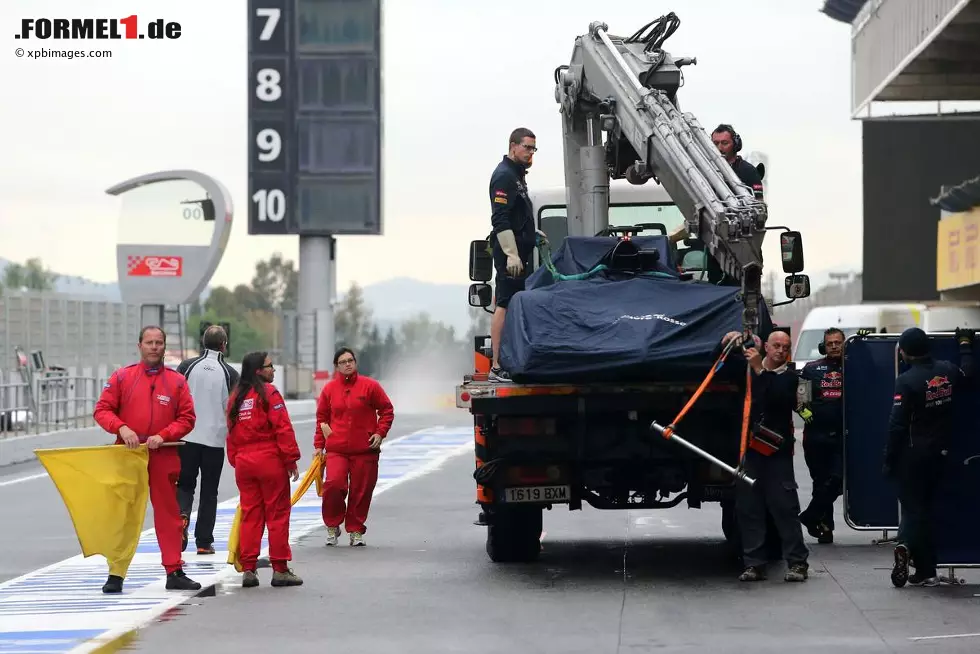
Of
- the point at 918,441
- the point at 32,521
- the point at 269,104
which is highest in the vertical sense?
the point at 269,104

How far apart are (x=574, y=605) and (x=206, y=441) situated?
4.55m

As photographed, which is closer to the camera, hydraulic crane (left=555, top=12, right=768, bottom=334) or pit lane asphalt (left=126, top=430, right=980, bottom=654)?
pit lane asphalt (left=126, top=430, right=980, bottom=654)

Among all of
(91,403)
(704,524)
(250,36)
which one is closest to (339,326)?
(250,36)

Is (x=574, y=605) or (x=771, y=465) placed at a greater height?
(x=771, y=465)

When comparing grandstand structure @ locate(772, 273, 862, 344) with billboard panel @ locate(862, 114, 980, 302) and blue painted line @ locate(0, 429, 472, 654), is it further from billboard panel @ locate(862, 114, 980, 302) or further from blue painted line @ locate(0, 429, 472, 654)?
blue painted line @ locate(0, 429, 472, 654)

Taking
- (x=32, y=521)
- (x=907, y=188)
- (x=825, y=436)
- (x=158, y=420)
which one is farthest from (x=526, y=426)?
(x=907, y=188)

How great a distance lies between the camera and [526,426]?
44.1ft

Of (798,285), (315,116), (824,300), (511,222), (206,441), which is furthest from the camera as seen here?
(824,300)

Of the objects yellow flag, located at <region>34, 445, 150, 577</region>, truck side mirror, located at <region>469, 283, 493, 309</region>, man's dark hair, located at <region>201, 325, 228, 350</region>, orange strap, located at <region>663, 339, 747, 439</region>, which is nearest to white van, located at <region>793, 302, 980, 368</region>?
truck side mirror, located at <region>469, 283, 493, 309</region>

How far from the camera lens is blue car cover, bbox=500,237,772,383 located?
13.0 m

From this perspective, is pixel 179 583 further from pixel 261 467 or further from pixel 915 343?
pixel 915 343

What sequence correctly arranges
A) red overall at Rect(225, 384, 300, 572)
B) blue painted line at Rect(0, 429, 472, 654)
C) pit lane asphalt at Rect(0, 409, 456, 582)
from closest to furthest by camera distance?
1. blue painted line at Rect(0, 429, 472, 654)
2. red overall at Rect(225, 384, 300, 572)
3. pit lane asphalt at Rect(0, 409, 456, 582)

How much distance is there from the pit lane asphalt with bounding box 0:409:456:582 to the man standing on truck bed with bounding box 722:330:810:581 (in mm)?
5422

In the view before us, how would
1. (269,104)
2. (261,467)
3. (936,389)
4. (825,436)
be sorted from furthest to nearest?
(269,104), (825,436), (261,467), (936,389)
